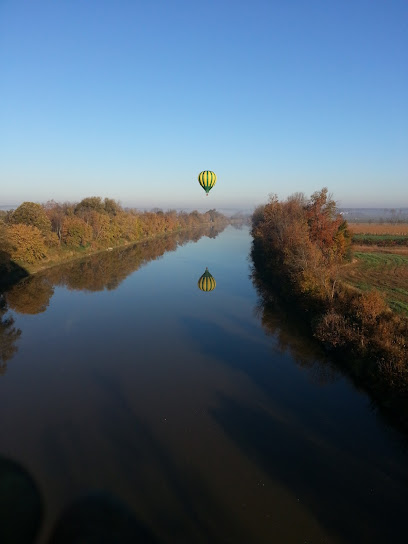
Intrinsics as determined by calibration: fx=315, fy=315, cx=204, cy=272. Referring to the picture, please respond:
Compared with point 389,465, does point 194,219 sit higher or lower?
higher

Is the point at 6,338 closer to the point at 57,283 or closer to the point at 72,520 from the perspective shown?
the point at 57,283

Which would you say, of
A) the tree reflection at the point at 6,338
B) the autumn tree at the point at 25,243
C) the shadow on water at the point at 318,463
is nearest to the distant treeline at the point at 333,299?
the shadow on water at the point at 318,463

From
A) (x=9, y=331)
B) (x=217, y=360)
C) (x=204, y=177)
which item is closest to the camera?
(x=217, y=360)

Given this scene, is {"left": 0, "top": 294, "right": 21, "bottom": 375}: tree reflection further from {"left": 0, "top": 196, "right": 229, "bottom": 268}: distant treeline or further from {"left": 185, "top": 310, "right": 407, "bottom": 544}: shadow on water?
{"left": 185, "top": 310, "right": 407, "bottom": 544}: shadow on water

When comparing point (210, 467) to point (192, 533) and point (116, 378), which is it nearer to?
point (192, 533)

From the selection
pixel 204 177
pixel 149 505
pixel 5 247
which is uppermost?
pixel 204 177

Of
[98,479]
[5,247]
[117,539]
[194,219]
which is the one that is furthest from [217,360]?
[194,219]

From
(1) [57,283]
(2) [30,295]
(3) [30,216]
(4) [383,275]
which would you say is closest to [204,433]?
(2) [30,295]

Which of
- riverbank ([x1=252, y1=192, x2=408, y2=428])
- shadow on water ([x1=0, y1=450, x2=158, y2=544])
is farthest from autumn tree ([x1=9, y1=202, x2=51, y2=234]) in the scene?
shadow on water ([x1=0, y1=450, x2=158, y2=544])
